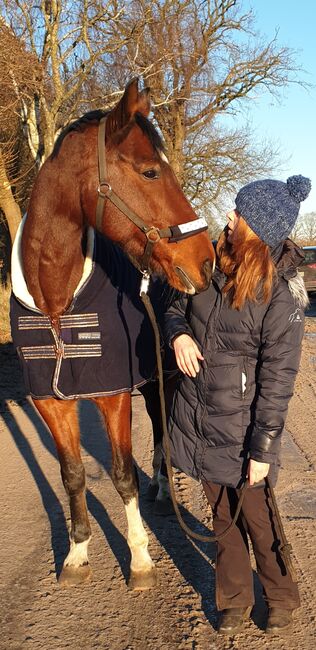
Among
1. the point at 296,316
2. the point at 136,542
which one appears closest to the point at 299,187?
the point at 296,316

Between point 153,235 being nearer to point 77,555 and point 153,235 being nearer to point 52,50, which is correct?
point 77,555

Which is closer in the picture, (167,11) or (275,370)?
(275,370)

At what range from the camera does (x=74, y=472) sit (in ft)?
9.93

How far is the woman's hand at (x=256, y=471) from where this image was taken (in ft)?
7.59

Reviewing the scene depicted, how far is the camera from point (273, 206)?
226cm

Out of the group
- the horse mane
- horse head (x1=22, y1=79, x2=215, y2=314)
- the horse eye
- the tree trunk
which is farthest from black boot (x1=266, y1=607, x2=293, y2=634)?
the tree trunk

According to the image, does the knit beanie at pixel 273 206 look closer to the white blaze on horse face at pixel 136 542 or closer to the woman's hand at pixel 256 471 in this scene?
the woman's hand at pixel 256 471

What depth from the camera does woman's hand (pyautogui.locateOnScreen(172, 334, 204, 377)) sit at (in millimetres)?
2346

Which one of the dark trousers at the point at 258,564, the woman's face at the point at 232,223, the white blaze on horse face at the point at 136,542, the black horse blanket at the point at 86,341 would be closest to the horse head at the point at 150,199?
the woman's face at the point at 232,223

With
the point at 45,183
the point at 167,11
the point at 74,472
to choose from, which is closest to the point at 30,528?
the point at 74,472

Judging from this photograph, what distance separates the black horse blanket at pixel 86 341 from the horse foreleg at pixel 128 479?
0.41 feet

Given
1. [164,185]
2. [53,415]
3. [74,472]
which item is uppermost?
[164,185]

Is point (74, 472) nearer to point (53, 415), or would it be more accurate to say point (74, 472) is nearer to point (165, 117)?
point (53, 415)

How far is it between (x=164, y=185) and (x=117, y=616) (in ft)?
6.38
